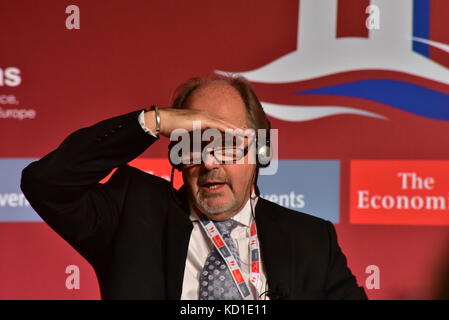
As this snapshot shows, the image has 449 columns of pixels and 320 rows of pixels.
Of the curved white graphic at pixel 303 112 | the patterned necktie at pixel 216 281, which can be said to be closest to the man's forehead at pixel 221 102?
the patterned necktie at pixel 216 281

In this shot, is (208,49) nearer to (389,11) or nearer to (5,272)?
(389,11)

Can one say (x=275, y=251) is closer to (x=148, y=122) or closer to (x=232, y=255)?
(x=232, y=255)

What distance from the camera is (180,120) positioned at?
138cm

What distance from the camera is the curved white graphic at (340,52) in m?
2.78

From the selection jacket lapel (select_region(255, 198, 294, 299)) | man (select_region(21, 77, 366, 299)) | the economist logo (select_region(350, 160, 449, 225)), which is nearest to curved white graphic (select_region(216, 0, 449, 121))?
the economist logo (select_region(350, 160, 449, 225))

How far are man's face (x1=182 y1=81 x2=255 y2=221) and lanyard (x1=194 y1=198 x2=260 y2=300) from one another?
0.11ft

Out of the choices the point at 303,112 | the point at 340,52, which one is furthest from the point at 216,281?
the point at 340,52

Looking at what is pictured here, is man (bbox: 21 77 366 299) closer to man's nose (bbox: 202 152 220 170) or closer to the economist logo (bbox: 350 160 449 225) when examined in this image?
man's nose (bbox: 202 152 220 170)

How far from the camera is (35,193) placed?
1406 millimetres

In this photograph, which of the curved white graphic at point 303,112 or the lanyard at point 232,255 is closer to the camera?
the lanyard at point 232,255

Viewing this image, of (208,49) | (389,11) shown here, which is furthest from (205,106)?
(389,11)

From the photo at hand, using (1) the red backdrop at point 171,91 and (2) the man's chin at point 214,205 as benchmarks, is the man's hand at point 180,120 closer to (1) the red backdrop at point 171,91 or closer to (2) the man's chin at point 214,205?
(2) the man's chin at point 214,205

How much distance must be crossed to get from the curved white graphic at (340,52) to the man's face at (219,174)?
121 centimetres

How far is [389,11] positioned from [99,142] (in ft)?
5.94
